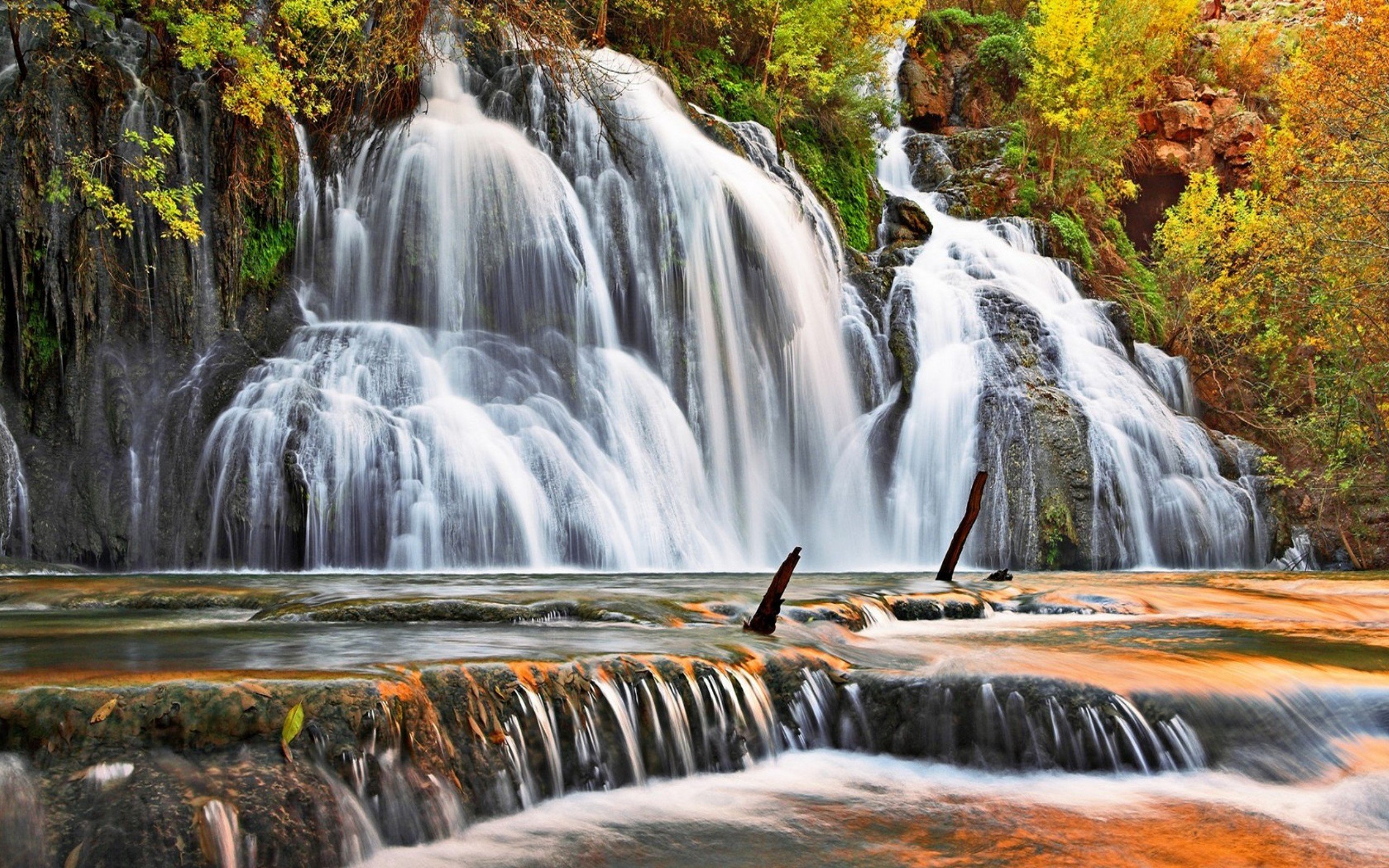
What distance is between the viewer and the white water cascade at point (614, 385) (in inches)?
426

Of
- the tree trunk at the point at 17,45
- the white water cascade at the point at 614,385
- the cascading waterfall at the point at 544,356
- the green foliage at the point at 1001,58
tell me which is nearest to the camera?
the tree trunk at the point at 17,45

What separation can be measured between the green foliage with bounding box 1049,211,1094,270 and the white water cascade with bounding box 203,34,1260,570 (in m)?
5.23

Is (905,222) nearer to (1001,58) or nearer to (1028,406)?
(1028,406)

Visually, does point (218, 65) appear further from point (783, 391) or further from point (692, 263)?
point (783, 391)

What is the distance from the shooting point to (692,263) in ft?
49.1

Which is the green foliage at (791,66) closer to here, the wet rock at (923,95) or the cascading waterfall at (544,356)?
the cascading waterfall at (544,356)

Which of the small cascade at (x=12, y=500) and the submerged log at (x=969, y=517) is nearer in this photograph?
the submerged log at (x=969, y=517)

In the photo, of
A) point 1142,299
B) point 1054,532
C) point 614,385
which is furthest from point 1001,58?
point 614,385

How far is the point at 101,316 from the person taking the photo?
10.8m

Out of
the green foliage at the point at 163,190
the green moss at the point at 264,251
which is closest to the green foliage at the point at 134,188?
the green foliage at the point at 163,190

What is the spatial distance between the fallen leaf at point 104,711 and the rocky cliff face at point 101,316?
7622 millimetres

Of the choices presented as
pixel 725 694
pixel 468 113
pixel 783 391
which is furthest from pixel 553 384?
pixel 725 694

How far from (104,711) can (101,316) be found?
8983 millimetres

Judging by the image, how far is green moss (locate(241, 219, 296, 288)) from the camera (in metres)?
12.5
